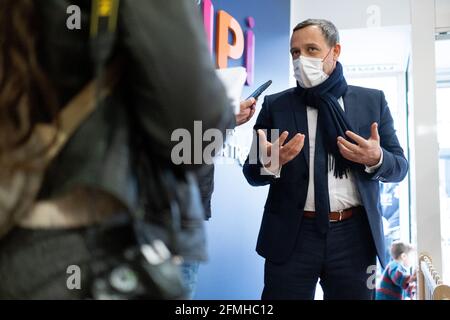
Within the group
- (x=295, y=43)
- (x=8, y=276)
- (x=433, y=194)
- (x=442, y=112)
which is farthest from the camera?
(x=442, y=112)

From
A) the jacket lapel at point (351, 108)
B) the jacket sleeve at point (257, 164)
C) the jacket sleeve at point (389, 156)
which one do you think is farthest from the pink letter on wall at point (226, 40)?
the jacket sleeve at point (389, 156)

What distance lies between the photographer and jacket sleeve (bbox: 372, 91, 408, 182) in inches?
51.1

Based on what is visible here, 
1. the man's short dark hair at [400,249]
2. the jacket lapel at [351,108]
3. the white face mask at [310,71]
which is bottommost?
the man's short dark hair at [400,249]

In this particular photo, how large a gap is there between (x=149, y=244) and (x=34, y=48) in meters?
0.31

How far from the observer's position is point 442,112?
380cm

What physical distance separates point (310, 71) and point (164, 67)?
98 centimetres

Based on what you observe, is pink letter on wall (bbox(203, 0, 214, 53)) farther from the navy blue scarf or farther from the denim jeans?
the denim jeans

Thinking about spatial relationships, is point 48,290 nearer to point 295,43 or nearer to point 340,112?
point 340,112

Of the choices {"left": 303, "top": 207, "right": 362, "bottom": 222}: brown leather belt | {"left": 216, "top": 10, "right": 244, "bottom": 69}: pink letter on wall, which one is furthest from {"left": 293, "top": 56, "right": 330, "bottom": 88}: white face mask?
{"left": 216, "top": 10, "right": 244, "bottom": 69}: pink letter on wall

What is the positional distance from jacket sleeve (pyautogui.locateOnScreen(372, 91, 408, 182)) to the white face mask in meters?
0.22

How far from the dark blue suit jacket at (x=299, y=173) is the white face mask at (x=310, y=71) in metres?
0.06

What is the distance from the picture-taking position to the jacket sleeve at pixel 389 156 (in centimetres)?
130

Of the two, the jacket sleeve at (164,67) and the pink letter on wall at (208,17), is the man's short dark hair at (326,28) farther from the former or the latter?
the jacket sleeve at (164,67)

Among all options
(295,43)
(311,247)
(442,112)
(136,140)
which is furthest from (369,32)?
(136,140)
